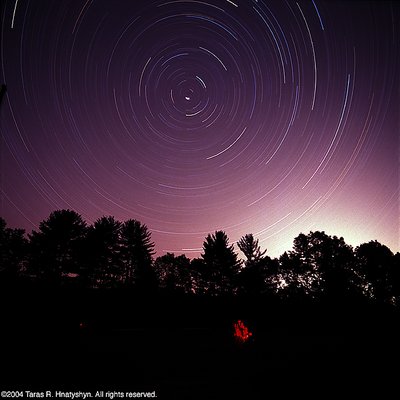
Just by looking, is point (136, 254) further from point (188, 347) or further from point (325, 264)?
point (325, 264)

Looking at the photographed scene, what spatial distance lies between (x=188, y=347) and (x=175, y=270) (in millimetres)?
40936

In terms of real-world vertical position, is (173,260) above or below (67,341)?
above

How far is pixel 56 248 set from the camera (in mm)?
28266

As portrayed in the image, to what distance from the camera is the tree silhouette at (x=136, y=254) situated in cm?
3294

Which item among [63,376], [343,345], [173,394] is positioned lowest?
[343,345]

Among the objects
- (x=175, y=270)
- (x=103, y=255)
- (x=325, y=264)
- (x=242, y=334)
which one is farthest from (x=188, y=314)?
(x=175, y=270)

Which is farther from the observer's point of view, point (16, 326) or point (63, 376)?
point (16, 326)

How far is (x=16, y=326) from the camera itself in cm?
729

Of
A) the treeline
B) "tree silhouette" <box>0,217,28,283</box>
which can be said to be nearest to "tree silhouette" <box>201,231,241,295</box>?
the treeline

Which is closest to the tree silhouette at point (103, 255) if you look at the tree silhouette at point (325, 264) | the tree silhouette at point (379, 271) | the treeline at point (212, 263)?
the treeline at point (212, 263)

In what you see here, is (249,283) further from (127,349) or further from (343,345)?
(127,349)

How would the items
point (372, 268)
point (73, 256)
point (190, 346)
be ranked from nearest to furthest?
point (190, 346), point (73, 256), point (372, 268)

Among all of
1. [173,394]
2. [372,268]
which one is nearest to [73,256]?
[173,394]

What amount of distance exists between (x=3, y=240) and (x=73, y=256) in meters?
15.9
